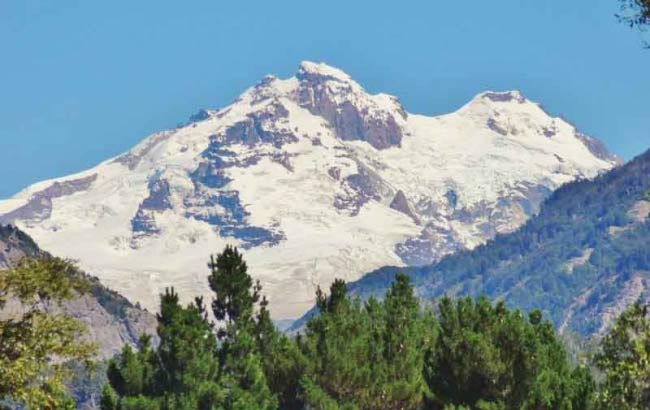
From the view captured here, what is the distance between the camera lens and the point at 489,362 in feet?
289

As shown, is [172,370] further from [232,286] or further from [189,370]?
[232,286]

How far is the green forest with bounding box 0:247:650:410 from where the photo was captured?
291 ft

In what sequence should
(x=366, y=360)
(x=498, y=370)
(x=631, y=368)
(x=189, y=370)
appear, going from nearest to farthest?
(x=631, y=368) → (x=498, y=370) → (x=189, y=370) → (x=366, y=360)

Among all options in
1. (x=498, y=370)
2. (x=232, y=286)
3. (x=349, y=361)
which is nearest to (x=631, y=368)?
(x=498, y=370)

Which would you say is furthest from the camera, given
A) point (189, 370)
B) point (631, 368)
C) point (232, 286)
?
point (232, 286)

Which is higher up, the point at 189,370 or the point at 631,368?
the point at 189,370

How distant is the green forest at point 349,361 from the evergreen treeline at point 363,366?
8 centimetres

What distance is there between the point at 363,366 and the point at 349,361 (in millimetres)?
1087

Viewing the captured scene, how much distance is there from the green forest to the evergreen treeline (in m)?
0.08

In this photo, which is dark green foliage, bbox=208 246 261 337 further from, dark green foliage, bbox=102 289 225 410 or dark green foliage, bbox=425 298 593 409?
dark green foliage, bbox=425 298 593 409

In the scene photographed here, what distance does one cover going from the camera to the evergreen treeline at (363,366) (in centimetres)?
8869

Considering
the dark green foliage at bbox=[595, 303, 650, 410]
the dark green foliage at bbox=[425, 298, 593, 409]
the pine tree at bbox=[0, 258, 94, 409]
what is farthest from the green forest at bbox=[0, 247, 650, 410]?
the pine tree at bbox=[0, 258, 94, 409]

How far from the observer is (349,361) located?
97.0m

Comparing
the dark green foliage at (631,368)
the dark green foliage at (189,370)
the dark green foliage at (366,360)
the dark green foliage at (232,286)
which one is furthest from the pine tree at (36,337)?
the dark green foliage at (232,286)
